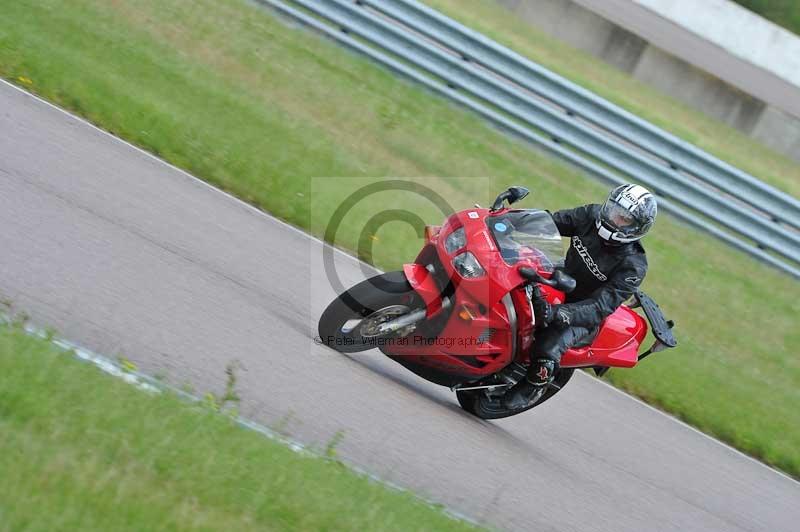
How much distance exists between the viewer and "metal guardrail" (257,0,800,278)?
12617 millimetres

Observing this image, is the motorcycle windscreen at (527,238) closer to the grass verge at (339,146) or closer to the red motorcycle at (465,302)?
the red motorcycle at (465,302)

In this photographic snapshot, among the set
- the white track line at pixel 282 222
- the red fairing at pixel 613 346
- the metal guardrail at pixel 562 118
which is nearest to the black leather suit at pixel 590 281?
the red fairing at pixel 613 346

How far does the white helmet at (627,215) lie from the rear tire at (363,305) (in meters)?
1.40

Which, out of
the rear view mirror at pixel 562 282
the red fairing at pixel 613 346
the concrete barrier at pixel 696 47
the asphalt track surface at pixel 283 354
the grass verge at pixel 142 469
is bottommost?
the asphalt track surface at pixel 283 354

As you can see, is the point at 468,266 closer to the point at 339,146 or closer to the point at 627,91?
the point at 339,146

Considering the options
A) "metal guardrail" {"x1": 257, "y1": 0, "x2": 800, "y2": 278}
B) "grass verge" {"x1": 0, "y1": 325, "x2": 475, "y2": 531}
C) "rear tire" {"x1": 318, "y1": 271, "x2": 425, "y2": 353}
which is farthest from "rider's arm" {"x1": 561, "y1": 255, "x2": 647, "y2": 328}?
"metal guardrail" {"x1": 257, "y1": 0, "x2": 800, "y2": 278}

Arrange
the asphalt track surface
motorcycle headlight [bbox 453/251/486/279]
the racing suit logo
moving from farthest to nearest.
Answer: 1. the racing suit logo
2. motorcycle headlight [bbox 453/251/486/279]
3. the asphalt track surface

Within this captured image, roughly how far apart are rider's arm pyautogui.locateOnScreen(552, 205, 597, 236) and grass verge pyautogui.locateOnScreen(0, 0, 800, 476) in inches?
95.2

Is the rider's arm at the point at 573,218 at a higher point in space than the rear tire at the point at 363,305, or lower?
higher

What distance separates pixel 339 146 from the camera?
1108cm

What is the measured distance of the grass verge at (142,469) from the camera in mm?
3949

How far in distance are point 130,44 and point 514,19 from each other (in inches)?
480

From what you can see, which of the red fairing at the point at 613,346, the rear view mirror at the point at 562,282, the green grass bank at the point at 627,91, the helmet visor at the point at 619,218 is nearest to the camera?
the rear view mirror at the point at 562,282

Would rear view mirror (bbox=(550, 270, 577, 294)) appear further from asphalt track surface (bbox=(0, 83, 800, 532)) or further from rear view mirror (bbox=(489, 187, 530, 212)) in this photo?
asphalt track surface (bbox=(0, 83, 800, 532))
